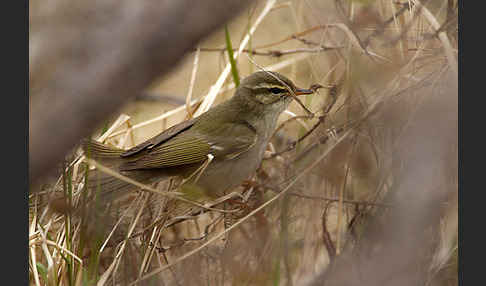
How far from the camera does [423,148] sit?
90 cm

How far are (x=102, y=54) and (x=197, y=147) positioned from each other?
6.51 ft

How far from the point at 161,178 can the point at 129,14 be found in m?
1.98

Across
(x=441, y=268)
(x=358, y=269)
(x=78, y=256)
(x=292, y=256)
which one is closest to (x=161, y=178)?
(x=78, y=256)

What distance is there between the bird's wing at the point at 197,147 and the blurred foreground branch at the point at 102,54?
184cm

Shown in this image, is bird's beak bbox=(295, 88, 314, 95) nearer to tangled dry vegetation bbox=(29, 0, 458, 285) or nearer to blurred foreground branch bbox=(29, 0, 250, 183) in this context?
tangled dry vegetation bbox=(29, 0, 458, 285)

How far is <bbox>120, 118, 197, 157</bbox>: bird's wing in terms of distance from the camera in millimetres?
2541

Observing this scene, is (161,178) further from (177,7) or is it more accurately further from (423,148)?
(177,7)

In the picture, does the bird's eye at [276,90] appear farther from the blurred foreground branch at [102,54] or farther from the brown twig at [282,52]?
the blurred foreground branch at [102,54]

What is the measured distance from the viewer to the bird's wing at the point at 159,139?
2.54 metres

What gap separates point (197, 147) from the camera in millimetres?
2645

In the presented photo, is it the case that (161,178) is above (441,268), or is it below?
above

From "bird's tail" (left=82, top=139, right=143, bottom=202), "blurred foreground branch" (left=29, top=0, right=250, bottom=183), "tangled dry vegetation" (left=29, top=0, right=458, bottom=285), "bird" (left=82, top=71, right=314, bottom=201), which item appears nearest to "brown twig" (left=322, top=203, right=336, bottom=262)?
"tangled dry vegetation" (left=29, top=0, right=458, bottom=285)

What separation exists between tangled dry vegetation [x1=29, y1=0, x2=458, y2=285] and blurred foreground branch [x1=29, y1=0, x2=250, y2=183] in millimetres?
392

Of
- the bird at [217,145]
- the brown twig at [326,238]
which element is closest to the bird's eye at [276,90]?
the bird at [217,145]
